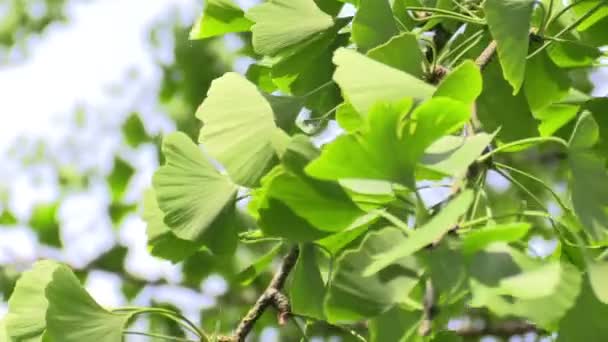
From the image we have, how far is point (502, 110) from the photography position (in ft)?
Result: 2.36

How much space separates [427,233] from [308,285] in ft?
0.57

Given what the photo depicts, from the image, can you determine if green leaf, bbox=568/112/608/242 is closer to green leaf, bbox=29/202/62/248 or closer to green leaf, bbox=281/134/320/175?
green leaf, bbox=281/134/320/175

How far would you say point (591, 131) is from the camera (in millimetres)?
514

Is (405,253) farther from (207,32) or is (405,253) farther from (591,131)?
(207,32)

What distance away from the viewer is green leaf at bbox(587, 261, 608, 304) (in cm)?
46

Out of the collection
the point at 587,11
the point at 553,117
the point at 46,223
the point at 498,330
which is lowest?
the point at 498,330

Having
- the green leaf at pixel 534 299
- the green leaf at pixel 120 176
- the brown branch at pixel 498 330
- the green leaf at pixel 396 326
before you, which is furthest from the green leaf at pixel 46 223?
the green leaf at pixel 534 299

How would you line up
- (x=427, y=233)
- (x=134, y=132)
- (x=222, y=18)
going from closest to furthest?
(x=427, y=233) < (x=222, y=18) < (x=134, y=132)

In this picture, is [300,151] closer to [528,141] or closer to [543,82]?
Result: [528,141]

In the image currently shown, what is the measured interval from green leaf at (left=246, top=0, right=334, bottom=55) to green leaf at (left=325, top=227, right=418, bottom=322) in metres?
0.24

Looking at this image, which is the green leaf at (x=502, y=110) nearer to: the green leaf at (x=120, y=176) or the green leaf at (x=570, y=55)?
the green leaf at (x=570, y=55)

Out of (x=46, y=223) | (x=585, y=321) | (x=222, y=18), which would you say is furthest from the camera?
(x=46, y=223)

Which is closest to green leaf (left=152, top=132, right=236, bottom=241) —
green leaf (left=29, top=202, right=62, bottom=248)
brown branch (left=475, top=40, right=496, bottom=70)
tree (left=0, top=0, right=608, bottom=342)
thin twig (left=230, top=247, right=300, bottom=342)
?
tree (left=0, top=0, right=608, bottom=342)

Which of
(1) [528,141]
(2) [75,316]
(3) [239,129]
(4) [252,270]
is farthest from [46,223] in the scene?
(1) [528,141]
